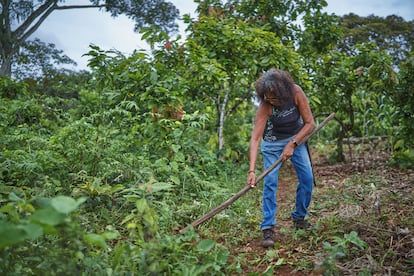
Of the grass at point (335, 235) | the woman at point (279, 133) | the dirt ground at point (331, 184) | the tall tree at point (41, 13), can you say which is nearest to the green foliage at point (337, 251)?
the grass at point (335, 235)

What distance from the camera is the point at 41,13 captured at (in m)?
11.9

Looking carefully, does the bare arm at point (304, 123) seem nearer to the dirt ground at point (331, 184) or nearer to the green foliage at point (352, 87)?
the dirt ground at point (331, 184)

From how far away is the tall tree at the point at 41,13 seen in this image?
11273 millimetres

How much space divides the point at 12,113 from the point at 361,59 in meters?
5.75

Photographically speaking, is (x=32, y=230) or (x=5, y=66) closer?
(x=32, y=230)

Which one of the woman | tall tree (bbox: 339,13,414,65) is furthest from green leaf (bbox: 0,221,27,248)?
tall tree (bbox: 339,13,414,65)

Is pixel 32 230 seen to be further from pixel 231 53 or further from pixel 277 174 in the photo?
pixel 231 53

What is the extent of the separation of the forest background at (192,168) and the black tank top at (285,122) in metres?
0.86

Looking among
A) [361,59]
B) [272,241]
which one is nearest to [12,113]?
[272,241]

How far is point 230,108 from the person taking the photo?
22.9ft

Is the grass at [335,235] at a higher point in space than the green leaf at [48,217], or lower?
lower

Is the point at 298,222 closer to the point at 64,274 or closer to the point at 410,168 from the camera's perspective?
the point at 64,274

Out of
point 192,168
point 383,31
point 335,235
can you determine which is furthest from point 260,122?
point 383,31

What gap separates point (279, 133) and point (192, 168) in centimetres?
167
